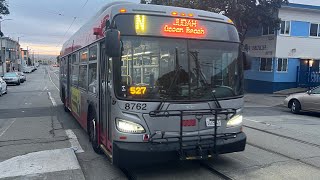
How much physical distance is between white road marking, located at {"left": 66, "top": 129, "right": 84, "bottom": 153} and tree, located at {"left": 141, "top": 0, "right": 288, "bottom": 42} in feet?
52.5

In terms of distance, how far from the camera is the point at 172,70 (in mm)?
5426

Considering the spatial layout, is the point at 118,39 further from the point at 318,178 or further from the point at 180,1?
the point at 180,1

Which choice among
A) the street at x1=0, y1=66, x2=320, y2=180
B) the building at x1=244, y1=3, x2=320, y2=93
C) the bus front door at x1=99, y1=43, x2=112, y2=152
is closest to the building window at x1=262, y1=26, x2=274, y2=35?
the building at x1=244, y1=3, x2=320, y2=93

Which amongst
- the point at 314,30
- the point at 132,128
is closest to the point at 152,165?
the point at 132,128

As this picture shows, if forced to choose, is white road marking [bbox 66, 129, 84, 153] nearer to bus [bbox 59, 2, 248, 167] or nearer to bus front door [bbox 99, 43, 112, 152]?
bus front door [bbox 99, 43, 112, 152]

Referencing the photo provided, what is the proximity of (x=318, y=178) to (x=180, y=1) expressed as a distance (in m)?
19.7

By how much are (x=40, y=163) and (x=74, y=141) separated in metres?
2.19

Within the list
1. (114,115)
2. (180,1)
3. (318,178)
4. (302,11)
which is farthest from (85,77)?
(302,11)

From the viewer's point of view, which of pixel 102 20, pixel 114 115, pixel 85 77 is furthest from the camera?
pixel 85 77

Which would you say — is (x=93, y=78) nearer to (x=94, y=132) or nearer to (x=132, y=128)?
(x=94, y=132)

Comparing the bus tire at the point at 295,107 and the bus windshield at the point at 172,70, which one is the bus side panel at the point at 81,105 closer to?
the bus windshield at the point at 172,70

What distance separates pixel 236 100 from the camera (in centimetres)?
591

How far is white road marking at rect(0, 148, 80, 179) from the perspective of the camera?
5.82 metres

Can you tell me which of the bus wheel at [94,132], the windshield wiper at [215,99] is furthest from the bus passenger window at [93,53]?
the windshield wiper at [215,99]
